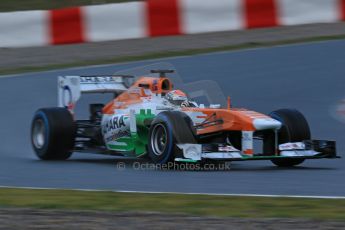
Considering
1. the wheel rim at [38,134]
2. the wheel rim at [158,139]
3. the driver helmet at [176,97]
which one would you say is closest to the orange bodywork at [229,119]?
the wheel rim at [158,139]

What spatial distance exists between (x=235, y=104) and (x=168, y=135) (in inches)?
152

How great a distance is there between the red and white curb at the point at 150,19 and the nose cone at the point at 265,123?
263 inches

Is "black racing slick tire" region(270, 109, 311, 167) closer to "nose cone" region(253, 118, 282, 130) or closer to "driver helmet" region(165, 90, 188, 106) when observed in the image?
"nose cone" region(253, 118, 282, 130)

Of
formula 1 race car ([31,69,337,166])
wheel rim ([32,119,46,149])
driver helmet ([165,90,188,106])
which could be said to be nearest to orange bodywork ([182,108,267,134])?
formula 1 race car ([31,69,337,166])

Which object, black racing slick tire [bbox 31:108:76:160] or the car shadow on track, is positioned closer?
the car shadow on track

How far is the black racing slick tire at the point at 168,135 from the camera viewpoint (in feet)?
28.1

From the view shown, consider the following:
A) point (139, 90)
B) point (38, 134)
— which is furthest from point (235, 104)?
point (38, 134)

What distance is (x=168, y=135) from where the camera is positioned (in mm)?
8602

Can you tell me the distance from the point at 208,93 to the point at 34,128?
78.5 inches

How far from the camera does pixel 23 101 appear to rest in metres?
12.9

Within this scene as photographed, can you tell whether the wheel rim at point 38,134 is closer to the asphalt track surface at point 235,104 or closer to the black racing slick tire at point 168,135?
the asphalt track surface at point 235,104

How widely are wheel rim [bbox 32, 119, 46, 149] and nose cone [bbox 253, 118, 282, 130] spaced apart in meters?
2.63

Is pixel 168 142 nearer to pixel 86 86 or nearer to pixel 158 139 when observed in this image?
pixel 158 139

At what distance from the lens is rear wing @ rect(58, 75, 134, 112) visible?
1049 centimetres
